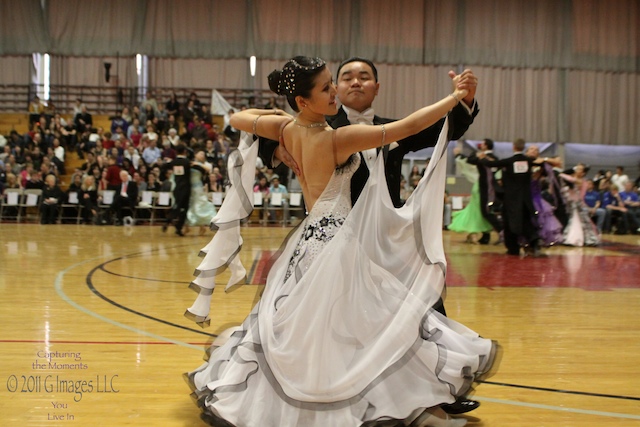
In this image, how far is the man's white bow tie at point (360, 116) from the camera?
326 centimetres

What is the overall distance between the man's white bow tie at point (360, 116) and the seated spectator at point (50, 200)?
497 inches

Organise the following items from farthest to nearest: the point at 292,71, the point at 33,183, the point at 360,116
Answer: the point at 33,183 → the point at 360,116 → the point at 292,71

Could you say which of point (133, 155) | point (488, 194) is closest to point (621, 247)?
point (488, 194)

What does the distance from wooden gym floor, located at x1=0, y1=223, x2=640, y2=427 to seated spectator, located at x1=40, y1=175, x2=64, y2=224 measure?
16.3 ft

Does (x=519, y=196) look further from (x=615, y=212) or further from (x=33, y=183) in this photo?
(x=33, y=183)

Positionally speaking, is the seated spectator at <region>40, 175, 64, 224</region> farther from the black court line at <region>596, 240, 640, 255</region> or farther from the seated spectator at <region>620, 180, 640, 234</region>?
the seated spectator at <region>620, 180, 640, 234</region>

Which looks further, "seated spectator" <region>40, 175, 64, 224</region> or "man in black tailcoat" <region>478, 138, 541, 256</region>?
"seated spectator" <region>40, 175, 64, 224</region>

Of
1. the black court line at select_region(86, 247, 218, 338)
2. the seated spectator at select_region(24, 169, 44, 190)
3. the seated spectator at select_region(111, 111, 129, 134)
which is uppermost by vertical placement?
the seated spectator at select_region(111, 111, 129, 134)

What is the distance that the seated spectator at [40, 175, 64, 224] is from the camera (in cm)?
1455

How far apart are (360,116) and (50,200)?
41.6ft

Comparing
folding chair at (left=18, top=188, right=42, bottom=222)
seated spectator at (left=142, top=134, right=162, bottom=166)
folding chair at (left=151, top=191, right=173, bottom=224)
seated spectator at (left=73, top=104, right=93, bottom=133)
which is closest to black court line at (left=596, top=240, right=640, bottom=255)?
folding chair at (left=151, top=191, right=173, bottom=224)

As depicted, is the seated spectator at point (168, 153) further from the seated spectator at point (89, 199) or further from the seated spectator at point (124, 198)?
the seated spectator at point (89, 199)

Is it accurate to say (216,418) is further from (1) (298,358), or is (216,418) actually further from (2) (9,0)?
(2) (9,0)

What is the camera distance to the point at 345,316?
9.05 feet
